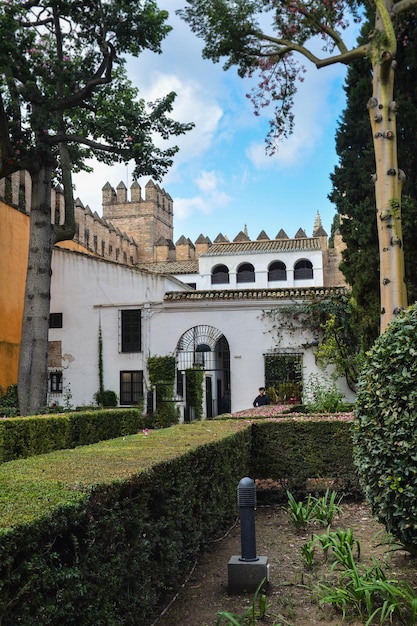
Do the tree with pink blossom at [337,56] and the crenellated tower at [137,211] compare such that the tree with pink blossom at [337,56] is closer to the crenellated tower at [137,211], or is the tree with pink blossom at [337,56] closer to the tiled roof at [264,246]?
the tiled roof at [264,246]

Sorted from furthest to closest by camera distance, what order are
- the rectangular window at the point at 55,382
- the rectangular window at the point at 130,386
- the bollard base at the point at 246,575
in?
1. the rectangular window at the point at 55,382
2. the rectangular window at the point at 130,386
3. the bollard base at the point at 246,575

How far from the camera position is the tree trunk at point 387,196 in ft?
30.6

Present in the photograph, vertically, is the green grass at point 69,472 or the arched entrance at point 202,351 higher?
the arched entrance at point 202,351

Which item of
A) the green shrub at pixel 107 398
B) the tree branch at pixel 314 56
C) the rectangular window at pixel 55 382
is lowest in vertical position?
the green shrub at pixel 107 398

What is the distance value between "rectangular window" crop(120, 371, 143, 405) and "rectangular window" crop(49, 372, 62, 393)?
233 cm

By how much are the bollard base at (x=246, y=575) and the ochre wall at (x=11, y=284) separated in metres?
16.1

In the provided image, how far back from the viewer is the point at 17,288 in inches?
809

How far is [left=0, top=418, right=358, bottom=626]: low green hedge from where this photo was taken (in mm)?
2203

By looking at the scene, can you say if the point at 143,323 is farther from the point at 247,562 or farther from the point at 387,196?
the point at 247,562

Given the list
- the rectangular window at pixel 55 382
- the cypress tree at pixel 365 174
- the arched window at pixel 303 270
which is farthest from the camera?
the arched window at pixel 303 270

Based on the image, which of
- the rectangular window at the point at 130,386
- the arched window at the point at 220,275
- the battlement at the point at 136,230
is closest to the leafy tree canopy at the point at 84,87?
the battlement at the point at 136,230

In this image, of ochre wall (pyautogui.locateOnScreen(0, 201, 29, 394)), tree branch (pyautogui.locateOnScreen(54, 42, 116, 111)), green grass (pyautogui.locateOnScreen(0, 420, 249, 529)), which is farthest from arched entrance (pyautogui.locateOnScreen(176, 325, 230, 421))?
green grass (pyautogui.locateOnScreen(0, 420, 249, 529))

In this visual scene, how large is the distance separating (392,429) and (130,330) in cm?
1711

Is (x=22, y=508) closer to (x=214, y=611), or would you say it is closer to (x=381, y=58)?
(x=214, y=611)
